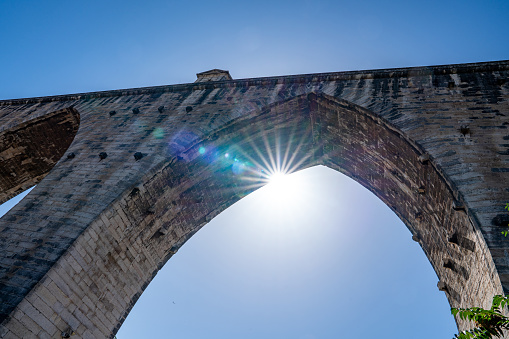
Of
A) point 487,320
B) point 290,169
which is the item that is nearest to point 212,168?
point 290,169

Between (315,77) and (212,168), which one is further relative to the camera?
(315,77)

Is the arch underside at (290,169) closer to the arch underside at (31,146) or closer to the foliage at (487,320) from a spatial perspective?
the foliage at (487,320)

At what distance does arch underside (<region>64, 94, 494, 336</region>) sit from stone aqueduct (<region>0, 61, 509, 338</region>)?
3 cm

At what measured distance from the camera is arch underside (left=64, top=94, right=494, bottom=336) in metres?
6.64

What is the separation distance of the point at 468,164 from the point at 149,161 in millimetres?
5925

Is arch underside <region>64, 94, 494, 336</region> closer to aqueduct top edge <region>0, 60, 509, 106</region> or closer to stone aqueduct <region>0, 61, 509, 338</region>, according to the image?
stone aqueduct <region>0, 61, 509, 338</region>

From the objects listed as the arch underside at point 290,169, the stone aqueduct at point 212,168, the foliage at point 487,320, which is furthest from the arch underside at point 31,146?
the foliage at point 487,320

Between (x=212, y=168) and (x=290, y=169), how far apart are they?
249 cm

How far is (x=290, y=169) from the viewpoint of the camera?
10.7m

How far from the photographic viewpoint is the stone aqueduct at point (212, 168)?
19.0 feet

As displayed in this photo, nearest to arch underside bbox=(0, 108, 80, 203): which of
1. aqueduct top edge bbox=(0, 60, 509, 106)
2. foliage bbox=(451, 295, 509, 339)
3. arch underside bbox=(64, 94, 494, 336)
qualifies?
aqueduct top edge bbox=(0, 60, 509, 106)

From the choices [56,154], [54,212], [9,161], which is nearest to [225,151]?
[54,212]

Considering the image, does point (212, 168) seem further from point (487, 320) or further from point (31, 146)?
point (487, 320)

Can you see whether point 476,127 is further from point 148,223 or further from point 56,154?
point 56,154
